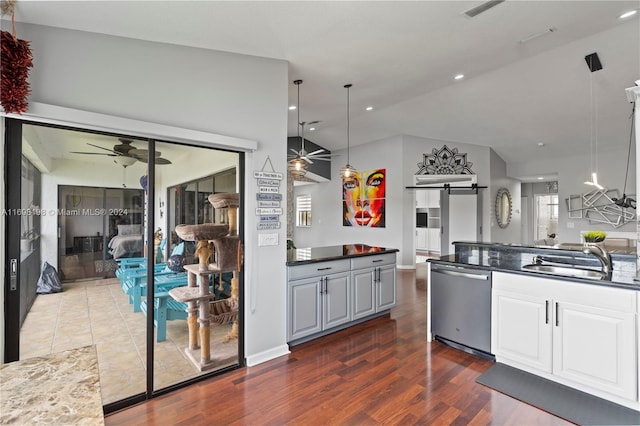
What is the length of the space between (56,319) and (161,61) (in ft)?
6.65

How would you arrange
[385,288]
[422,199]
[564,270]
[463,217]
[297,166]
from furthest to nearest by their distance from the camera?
[422,199] < [463,217] < [297,166] < [385,288] < [564,270]

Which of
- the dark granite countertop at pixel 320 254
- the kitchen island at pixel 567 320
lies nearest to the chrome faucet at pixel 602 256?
the kitchen island at pixel 567 320

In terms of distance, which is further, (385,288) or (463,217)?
(463,217)

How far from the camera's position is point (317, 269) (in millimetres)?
3410

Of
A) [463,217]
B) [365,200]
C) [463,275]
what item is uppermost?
[365,200]

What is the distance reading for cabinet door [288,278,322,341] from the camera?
3.21m

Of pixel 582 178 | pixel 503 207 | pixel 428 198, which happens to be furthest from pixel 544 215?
pixel 428 198

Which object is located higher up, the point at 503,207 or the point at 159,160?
the point at 159,160

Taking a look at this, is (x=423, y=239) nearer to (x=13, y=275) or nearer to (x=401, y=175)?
(x=401, y=175)

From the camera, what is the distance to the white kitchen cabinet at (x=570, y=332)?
7.14 ft

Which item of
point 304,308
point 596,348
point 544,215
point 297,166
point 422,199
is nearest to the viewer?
point 596,348

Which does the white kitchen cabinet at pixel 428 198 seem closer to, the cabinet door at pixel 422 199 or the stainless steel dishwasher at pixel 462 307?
the cabinet door at pixel 422 199

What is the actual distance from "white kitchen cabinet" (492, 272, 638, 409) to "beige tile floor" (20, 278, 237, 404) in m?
2.81

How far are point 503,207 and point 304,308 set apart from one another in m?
7.88
